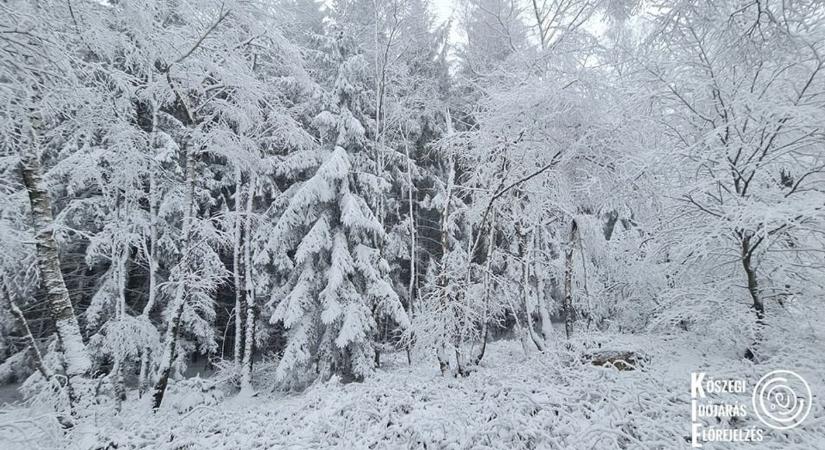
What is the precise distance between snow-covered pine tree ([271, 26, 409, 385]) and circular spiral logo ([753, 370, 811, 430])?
751 centimetres

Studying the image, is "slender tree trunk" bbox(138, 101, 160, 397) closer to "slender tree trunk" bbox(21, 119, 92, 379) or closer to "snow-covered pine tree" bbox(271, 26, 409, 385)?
"snow-covered pine tree" bbox(271, 26, 409, 385)

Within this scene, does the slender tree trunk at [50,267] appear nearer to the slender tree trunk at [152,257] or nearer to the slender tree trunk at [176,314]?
the slender tree trunk at [176,314]

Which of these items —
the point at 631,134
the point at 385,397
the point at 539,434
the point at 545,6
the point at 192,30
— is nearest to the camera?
the point at 539,434

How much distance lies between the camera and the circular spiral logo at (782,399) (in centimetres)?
381

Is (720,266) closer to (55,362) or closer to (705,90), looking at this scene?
(705,90)

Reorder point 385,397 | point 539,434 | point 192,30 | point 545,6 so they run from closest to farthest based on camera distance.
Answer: point 539,434, point 385,397, point 192,30, point 545,6

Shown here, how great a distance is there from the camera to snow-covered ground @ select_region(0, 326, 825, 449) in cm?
398

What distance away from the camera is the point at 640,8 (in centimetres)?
459

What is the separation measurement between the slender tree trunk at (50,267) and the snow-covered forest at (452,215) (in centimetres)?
3

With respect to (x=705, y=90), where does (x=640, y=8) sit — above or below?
above

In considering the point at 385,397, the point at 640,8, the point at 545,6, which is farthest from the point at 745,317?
the point at 545,6

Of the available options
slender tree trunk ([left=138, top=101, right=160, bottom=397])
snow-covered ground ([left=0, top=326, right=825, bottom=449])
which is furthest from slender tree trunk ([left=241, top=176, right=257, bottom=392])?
snow-covered ground ([left=0, top=326, right=825, bottom=449])

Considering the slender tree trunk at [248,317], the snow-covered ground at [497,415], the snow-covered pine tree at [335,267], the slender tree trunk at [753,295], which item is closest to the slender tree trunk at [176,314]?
the snow-covered ground at [497,415]

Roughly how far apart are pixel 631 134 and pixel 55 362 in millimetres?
14772
